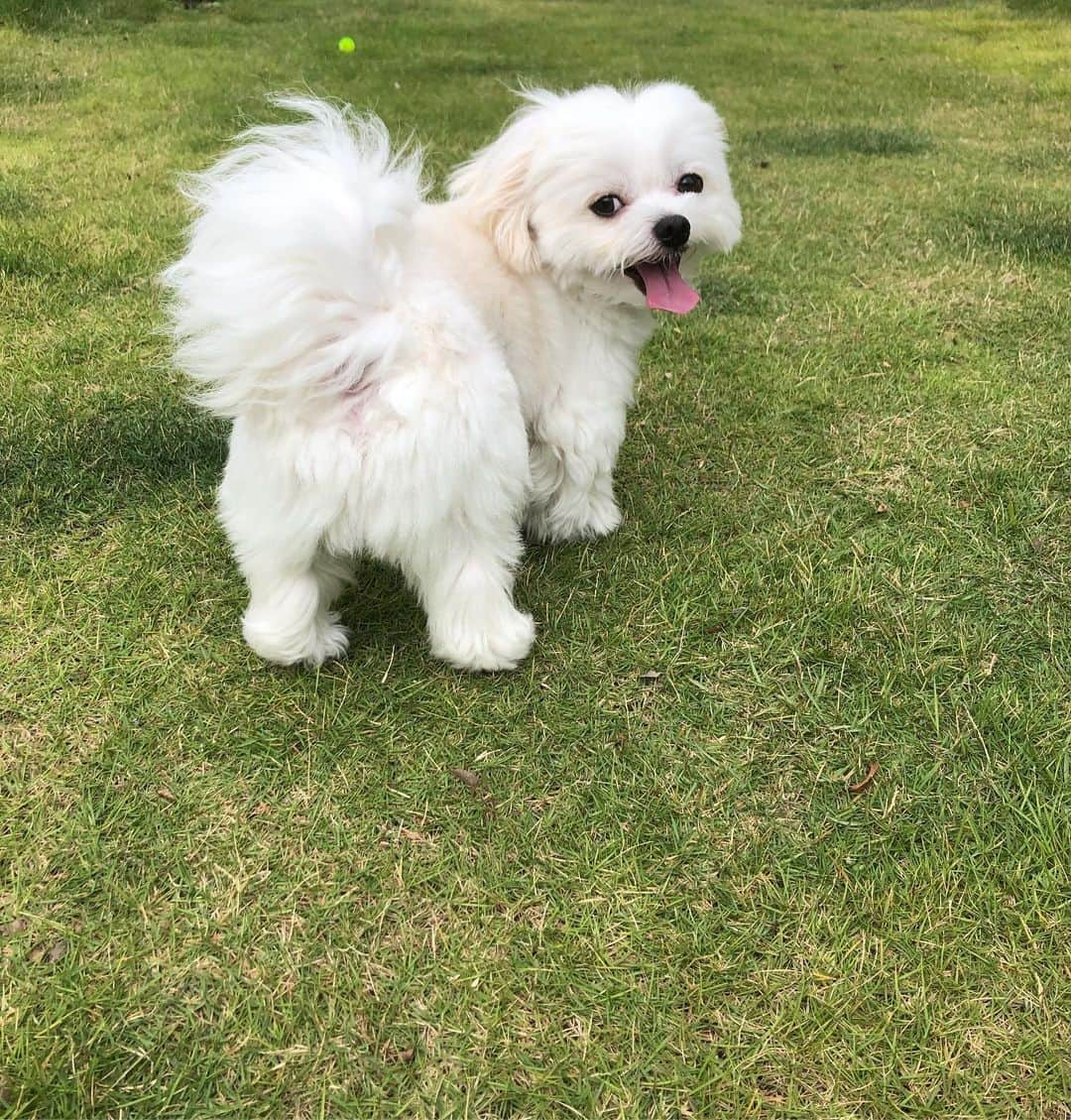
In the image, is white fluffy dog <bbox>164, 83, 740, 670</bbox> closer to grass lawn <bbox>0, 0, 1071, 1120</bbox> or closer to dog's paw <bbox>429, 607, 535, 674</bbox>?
dog's paw <bbox>429, 607, 535, 674</bbox>

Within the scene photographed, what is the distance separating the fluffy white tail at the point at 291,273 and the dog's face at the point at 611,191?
0.55 m

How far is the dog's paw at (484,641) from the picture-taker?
2.12 meters

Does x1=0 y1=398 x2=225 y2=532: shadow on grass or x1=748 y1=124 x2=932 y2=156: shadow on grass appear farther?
x1=748 y1=124 x2=932 y2=156: shadow on grass

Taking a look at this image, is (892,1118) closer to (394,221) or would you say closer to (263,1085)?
(263,1085)

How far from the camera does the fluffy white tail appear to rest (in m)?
1.67

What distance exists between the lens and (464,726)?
6.99 feet

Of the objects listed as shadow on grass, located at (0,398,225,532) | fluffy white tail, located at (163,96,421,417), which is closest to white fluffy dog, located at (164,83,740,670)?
fluffy white tail, located at (163,96,421,417)

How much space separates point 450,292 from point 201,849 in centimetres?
136

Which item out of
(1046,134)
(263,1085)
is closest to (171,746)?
(263,1085)

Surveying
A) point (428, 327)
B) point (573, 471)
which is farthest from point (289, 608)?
point (573, 471)

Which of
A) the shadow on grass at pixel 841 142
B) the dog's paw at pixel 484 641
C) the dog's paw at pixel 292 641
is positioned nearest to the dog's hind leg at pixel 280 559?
the dog's paw at pixel 292 641

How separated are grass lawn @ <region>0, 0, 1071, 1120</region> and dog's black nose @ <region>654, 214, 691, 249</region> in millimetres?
906

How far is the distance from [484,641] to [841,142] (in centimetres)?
612

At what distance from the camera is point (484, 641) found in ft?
7.03
